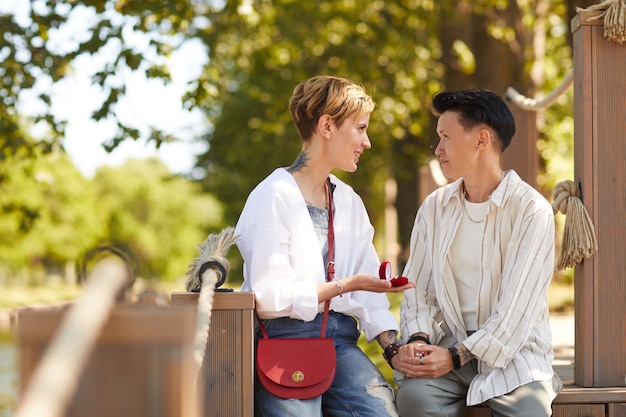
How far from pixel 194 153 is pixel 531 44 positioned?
8209 mm

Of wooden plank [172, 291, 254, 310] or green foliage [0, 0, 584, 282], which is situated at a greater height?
green foliage [0, 0, 584, 282]

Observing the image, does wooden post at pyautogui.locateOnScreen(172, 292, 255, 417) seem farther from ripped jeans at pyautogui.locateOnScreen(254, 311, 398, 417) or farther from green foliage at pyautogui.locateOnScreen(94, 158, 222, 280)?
green foliage at pyautogui.locateOnScreen(94, 158, 222, 280)

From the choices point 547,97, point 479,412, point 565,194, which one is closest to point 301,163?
point 565,194

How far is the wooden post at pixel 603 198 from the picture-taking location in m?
3.49

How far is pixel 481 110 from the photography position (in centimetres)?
345

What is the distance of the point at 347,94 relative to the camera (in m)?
3.46

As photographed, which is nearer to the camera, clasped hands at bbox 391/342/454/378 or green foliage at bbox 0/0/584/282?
clasped hands at bbox 391/342/454/378

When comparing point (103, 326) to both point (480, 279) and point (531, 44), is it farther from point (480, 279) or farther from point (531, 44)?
point (531, 44)

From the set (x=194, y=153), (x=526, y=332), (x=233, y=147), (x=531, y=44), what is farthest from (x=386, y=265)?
(x=194, y=153)

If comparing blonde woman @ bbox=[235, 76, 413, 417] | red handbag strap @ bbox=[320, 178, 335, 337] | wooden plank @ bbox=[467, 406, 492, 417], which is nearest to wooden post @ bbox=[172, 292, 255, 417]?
blonde woman @ bbox=[235, 76, 413, 417]

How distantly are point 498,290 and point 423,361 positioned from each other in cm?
39

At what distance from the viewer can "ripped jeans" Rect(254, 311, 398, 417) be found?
10.3ft

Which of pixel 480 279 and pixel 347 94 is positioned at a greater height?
pixel 347 94

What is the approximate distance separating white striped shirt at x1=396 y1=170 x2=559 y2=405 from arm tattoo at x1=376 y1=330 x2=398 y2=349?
0.04m
